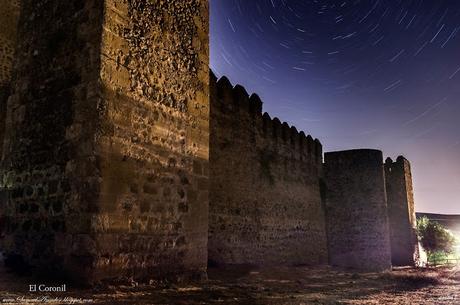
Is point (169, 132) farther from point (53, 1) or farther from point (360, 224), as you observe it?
point (360, 224)

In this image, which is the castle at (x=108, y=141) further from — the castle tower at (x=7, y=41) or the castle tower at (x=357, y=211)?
the castle tower at (x=357, y=211)

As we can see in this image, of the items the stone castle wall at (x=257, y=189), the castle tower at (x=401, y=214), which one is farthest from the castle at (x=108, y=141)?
the castle tower at (x=401, y=214)

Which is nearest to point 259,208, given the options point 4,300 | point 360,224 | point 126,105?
point 360,224

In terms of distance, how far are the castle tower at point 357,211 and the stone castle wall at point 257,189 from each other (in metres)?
0.97

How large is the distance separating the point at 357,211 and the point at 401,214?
18.7ft

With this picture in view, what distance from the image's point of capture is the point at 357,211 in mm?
16266

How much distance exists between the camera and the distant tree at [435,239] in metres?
26.0

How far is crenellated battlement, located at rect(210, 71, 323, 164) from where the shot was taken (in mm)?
10906

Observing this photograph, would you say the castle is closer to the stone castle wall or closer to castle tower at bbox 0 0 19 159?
the stone castle wall

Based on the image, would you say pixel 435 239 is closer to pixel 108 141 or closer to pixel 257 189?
pixel 257 189

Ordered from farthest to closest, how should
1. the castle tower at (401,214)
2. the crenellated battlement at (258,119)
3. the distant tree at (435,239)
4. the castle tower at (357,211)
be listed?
the distant tree at (435,239), the castle tower at (401,214), the castle tower at (357,211), the crenellated battlement at (258,119)

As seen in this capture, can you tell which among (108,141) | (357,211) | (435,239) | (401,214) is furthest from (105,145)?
(435,239)

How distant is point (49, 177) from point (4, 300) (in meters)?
1.63

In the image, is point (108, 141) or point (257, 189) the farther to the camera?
point (257, 189)
